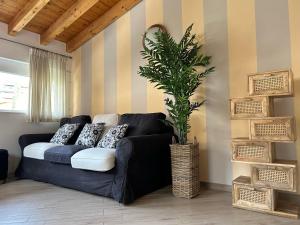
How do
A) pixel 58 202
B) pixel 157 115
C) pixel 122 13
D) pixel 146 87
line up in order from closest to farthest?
pixel 58 202, pixel 157 115, pixel 146 87, pixel 122 13

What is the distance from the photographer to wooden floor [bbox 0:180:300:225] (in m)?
1.84

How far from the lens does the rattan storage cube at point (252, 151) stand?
193cm

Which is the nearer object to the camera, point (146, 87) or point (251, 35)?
point (251, 35)

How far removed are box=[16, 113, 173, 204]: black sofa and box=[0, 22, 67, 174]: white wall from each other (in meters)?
0.27

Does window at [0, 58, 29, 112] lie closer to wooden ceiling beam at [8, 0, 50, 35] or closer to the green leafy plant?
wooden ceiling beam at [8, 0, 50, 35]

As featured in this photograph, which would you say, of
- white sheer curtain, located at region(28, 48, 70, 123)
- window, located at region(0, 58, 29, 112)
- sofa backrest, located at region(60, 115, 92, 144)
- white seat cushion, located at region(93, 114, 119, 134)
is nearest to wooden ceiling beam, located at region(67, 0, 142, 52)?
white sheer curtain, located at region(28, 48, 70, 123)

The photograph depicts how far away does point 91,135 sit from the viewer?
121 inches

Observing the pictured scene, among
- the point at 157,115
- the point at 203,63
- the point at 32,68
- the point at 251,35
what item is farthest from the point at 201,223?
the point at 32,68

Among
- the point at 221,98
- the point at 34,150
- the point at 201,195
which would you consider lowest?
the point at 201,195

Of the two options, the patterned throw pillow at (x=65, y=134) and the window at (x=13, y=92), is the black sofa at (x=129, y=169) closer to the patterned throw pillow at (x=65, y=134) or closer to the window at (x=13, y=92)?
the patterned throw pillow at (x=65, y=134)

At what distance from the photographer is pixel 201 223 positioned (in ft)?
5.87

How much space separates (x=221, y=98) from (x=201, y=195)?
1.13m

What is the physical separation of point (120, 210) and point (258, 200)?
1.25 m

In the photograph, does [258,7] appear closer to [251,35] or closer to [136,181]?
[251,35]
